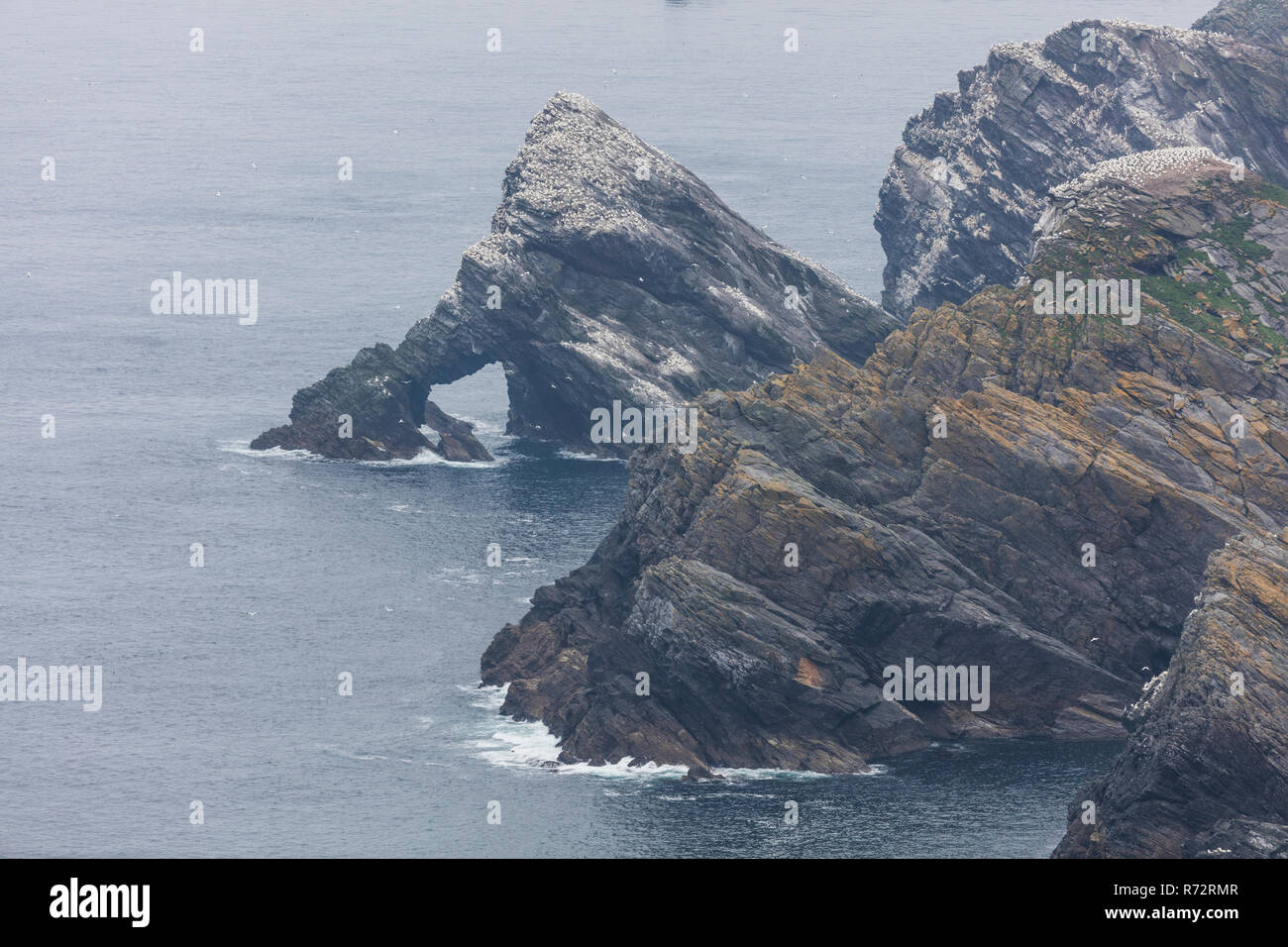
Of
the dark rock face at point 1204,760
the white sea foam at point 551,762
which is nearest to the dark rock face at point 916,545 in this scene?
the white sea foam at point 551,762

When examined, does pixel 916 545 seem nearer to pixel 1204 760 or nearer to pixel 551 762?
pixel 551 762

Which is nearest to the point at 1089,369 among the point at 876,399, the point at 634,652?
the point at 876,399

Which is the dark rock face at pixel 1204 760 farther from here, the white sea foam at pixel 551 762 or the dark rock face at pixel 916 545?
the dark rock face at pixel 916 545

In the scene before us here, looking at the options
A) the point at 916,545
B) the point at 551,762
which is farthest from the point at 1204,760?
the point at 551,762

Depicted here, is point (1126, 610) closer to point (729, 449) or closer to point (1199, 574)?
point (1199, 574)

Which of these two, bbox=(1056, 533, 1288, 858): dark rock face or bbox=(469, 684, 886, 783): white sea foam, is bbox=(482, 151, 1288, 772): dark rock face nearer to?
bbox=(469, 684, 886, 783): white sea foam
